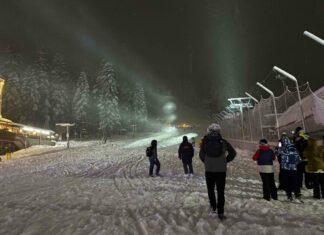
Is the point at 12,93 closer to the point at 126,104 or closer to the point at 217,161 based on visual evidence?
the point at 126,104

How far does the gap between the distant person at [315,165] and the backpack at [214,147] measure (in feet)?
11.1

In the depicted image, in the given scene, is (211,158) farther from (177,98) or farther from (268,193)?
(177,98)

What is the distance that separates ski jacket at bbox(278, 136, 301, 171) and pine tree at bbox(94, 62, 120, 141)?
5834 centimetres

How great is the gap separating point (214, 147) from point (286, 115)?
44.7 ft

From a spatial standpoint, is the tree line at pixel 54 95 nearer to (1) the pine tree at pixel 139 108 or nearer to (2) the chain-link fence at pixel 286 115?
(1) the pine tree at pixel 139 108

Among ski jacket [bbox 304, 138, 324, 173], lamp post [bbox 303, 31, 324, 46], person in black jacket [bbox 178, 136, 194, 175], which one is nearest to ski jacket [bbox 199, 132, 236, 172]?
ski jacket [bbox 304, 138, 324, 173]

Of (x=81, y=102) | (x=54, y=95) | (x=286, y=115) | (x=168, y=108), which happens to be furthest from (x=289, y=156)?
(x=168, y=108)

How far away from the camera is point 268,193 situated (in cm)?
866

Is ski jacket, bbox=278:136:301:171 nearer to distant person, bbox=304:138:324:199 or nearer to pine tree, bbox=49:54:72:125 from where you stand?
distant person, bbox=304:138:324:199

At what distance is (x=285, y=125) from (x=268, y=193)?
38.0 feet

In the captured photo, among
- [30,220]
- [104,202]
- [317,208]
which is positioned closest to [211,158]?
[317,208]

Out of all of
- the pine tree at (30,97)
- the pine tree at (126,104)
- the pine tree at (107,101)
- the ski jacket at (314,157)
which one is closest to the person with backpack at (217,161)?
the ski jacket at (314,157)

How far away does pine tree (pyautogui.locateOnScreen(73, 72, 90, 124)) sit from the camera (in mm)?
67688

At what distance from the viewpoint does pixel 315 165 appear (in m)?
8.86
